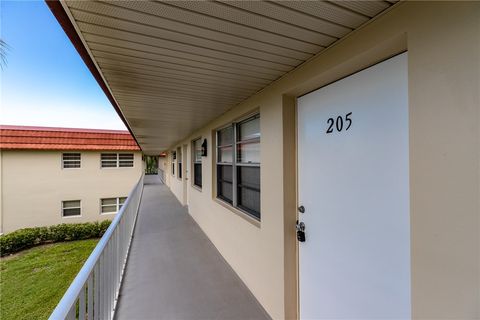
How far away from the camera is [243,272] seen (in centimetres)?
265

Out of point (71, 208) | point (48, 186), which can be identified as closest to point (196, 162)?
point (71, 208)

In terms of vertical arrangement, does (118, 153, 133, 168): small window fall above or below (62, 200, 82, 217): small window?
above

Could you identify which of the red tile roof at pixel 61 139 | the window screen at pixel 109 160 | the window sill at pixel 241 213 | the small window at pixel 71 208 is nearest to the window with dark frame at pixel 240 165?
the window sill at pixel 241 213

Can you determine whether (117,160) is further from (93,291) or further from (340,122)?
(340,122)

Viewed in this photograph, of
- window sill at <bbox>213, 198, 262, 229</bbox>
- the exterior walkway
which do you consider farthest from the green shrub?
window sill at <bbox>213, 198, 262, 229</bbox>

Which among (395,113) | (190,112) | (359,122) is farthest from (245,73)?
(190,112)

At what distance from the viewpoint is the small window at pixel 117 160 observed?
37.9 feet

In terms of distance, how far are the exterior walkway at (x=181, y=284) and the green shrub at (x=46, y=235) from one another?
746 centimetres

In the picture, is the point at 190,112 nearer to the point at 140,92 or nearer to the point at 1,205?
the point at 140,92

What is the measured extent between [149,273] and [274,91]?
109 inches

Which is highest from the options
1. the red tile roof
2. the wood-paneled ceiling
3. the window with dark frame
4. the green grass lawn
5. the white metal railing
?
the red tile roof

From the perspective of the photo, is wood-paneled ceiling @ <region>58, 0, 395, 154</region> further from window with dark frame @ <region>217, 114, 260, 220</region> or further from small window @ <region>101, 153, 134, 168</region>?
small window @ <region>101, 153, 134, 168</region>

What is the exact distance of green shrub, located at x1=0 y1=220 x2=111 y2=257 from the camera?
8.12m

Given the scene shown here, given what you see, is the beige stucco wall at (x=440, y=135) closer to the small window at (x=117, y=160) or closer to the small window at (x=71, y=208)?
the small window at (x=117, y=160)
